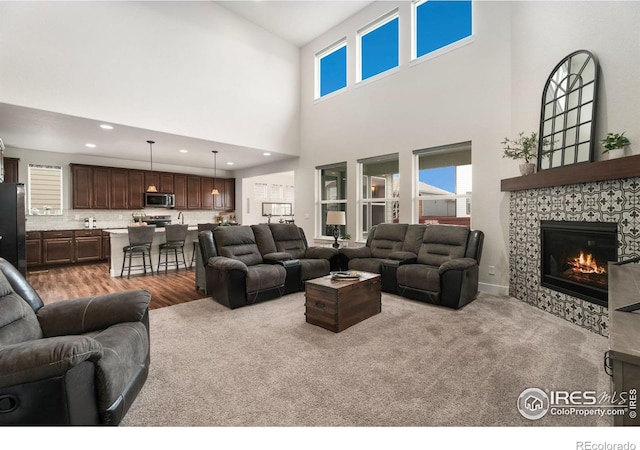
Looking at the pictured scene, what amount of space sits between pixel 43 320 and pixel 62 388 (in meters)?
0.86

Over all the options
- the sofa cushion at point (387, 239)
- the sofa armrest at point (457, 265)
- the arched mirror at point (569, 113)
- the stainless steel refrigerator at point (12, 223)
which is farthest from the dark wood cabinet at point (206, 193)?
the arched mirror at point (569, 113)

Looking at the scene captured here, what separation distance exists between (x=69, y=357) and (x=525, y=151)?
4.61 m

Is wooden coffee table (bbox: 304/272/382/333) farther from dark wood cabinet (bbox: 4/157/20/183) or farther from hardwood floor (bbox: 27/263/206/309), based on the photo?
dark wood cabinet (bbox: 4/157/20/183)

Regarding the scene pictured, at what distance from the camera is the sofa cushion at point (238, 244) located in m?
4.20

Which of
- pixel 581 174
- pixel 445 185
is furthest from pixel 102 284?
pixel 581 174

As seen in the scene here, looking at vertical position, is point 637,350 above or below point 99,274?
above

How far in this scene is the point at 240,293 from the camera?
144 inches

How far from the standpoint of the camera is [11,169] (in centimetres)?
621

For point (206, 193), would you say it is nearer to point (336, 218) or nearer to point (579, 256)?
point (336, 218)

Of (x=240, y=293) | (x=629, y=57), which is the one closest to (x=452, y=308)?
(x=240, y=293)

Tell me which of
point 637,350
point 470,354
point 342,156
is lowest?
point 470,354

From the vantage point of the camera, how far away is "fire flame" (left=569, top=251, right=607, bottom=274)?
115 inches
